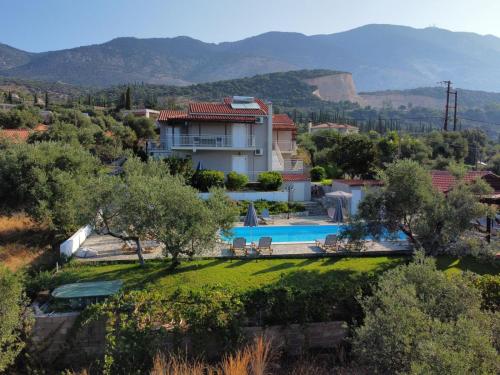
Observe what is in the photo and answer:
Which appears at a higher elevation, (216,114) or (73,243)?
(216,114)

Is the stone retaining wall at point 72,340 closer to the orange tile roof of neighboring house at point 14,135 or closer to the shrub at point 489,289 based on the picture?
the shrub at point 489,289

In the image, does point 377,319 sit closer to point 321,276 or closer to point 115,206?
point 321,276

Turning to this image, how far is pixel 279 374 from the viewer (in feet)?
37.6

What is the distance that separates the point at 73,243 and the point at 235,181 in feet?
45.3

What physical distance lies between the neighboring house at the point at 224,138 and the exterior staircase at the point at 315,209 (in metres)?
3.14

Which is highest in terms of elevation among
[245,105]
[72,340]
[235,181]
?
[245,105]

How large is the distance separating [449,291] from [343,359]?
4022 millimetres

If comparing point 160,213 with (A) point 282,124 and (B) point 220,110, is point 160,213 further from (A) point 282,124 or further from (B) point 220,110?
(A) point 282,124

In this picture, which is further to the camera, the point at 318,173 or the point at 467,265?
the point at 318,173

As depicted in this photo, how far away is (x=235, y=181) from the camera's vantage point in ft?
96.5

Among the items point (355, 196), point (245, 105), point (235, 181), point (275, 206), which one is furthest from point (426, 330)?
point (245, 105)

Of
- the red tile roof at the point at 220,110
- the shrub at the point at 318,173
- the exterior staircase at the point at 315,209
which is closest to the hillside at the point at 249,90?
the red tile roof at the point at 220,110

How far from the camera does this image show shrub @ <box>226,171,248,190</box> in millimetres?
29406

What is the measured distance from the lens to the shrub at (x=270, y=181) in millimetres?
29906
